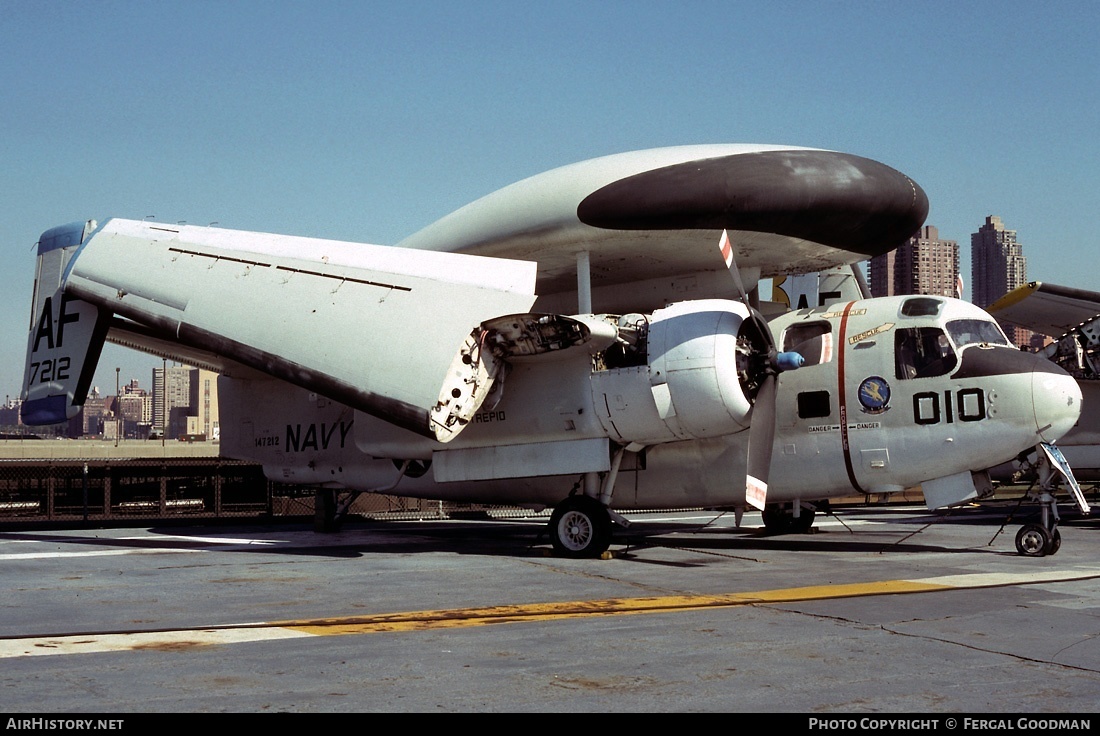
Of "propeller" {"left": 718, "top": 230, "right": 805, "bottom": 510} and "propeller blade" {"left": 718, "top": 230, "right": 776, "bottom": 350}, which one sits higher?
"propeller blade" {"left": 718, "top": 230, "right": 776, "bottom": 350}

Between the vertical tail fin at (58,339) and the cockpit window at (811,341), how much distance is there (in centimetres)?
1313

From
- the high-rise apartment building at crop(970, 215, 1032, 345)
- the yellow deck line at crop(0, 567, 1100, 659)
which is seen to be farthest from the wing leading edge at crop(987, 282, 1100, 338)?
the high-rise apartment building at crop(970, 215, 1032, 345)

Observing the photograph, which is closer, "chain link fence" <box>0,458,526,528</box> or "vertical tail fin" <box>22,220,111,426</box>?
"vertical tail fin" <box>22,220,111,426</box>

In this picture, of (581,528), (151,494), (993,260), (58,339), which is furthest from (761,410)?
(993,260)

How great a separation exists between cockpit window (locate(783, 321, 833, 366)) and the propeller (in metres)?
1.25

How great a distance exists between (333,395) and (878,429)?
8.91 m

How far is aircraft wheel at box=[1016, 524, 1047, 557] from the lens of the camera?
1631 cm

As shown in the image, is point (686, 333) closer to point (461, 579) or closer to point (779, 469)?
point (779, 469)

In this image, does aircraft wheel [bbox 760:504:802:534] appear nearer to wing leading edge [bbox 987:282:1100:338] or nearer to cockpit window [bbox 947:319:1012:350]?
cockpit window [bbox 947:319:1012:350]

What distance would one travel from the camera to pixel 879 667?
7.96 metres

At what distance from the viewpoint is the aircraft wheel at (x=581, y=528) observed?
1667cm

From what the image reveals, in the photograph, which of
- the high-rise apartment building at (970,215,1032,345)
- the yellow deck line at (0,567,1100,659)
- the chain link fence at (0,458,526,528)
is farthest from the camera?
the high-rise apartment building at (970,215,1032,345)

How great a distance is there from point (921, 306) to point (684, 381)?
434 centimetres

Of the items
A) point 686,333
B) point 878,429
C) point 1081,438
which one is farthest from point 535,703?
point 1081,438
